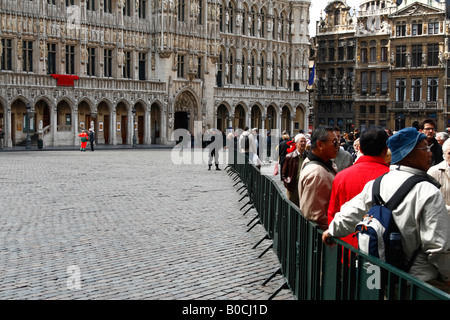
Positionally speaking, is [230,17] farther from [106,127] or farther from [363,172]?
[363,172]

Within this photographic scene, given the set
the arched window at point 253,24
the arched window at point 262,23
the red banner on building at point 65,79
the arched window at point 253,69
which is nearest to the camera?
the red banner on building at point 65,79

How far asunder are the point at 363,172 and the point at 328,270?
81 cm

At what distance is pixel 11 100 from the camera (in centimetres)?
4409

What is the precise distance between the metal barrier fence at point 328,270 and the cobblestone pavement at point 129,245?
0.47 meters

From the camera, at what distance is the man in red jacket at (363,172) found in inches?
205

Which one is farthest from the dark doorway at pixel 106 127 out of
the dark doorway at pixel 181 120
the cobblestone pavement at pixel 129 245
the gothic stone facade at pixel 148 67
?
the cobblestone pavement at pixel 129 245

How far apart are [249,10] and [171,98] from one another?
13.0 meters

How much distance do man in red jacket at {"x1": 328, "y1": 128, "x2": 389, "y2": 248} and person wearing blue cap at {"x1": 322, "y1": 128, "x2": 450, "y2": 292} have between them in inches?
27.2

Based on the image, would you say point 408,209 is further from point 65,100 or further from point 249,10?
point 249,10

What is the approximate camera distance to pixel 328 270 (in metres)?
5.16

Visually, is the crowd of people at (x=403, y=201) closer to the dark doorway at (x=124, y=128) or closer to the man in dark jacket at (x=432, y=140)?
the man in dark jacket at (x=432, y=140)

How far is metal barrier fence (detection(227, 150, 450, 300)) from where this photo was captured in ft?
12.3

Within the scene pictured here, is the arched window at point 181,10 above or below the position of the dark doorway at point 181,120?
above

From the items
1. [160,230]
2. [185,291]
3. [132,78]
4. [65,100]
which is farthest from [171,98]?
[185,291]
